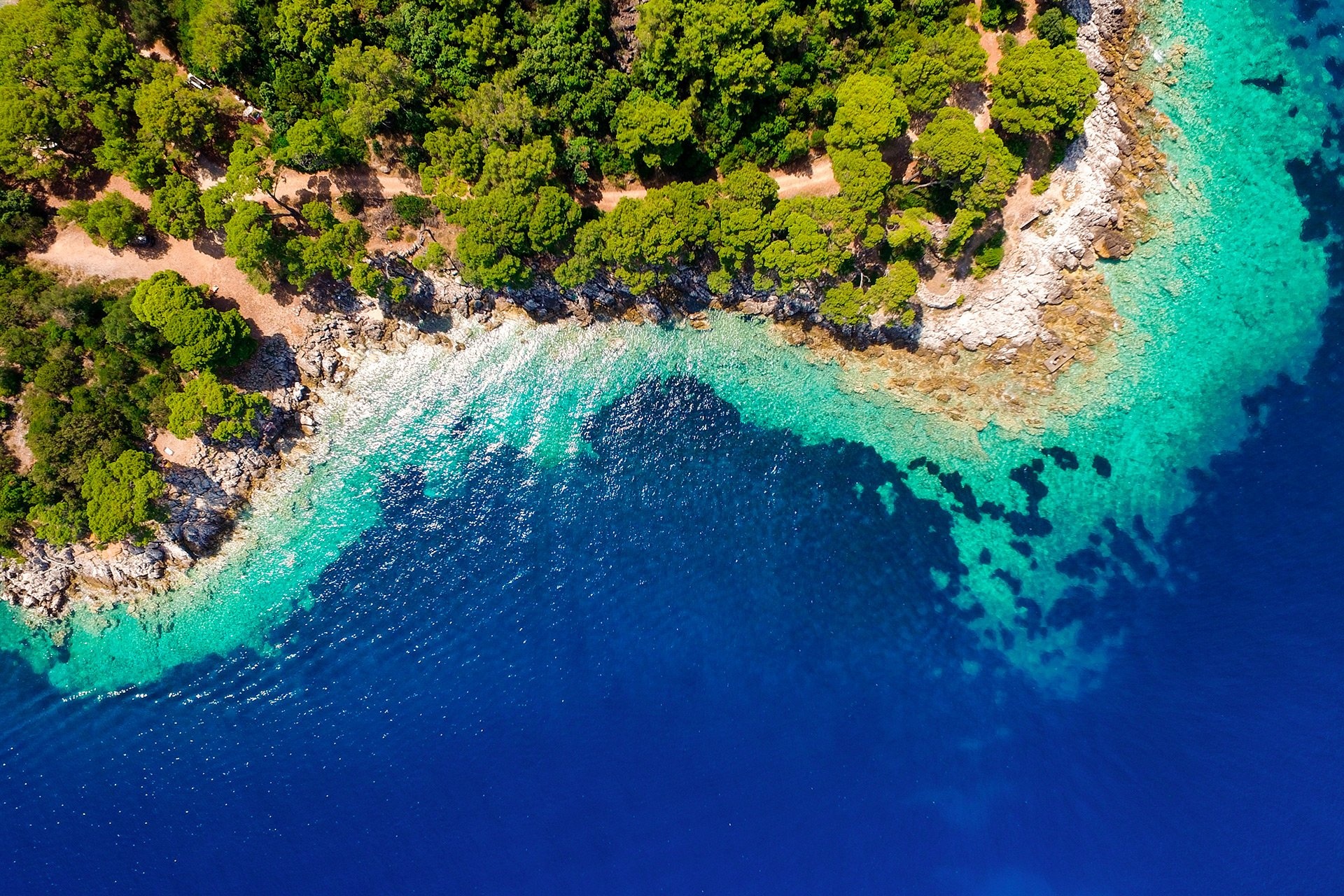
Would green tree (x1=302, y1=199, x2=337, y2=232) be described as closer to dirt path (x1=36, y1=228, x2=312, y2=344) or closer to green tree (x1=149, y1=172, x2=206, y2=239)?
green tree (x1=149, y1=172, x2=206, y2=239)

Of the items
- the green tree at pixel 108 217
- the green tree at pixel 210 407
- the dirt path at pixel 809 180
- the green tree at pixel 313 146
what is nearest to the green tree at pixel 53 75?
the green tree at pixel 108 217

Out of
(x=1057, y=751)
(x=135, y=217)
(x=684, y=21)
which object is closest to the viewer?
(x=684, y=21)

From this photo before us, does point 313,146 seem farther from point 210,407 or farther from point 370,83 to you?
point 210,407

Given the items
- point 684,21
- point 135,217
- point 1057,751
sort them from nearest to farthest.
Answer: point 684,21
point 135,217
point 1057,751

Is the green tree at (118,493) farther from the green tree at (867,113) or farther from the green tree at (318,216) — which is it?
the green tree at (867,113)

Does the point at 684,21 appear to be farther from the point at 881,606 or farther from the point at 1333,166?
the point at 1333,166

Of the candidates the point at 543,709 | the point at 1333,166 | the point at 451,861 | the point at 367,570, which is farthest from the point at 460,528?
the point at 1333,166

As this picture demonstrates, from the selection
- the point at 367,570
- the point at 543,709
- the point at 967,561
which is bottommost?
the point at 543,709

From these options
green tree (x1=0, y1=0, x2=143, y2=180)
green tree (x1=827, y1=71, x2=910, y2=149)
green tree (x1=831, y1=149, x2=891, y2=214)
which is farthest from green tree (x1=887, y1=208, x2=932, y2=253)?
green tree (x1=0, y1=0, x2=143, y2=180)
